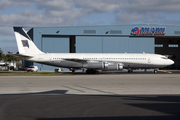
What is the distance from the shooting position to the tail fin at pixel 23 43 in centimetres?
4894

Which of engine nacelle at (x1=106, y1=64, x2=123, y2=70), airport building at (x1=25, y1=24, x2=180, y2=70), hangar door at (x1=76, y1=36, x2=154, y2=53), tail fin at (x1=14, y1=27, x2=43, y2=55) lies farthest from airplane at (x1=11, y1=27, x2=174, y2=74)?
hangar door at (x1=76, y1=36, x2=154, y2=53)

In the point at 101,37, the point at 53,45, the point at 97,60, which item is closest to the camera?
the point at 97,60

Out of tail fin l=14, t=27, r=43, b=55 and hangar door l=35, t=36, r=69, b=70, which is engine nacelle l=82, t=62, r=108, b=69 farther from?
hangar door l=35, t=36, r=69, b=70

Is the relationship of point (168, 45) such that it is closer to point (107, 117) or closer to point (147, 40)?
point (147, 40)

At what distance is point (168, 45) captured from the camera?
98312 mm

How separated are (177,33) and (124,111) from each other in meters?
69.3

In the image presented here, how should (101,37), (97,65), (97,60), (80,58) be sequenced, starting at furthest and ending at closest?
(101,37), (80,58), (97,60), (97,65)

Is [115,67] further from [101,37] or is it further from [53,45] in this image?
[53,45]

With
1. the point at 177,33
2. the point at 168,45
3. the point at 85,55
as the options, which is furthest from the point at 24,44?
the point at 168,45

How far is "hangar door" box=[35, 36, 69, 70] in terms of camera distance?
7050cm

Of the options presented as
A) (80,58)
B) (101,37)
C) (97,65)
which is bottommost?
(97,65)

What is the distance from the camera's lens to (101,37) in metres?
72.4

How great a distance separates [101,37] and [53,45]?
50.0 ft

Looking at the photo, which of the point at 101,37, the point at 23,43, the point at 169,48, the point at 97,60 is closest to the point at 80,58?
the point at 97,60
